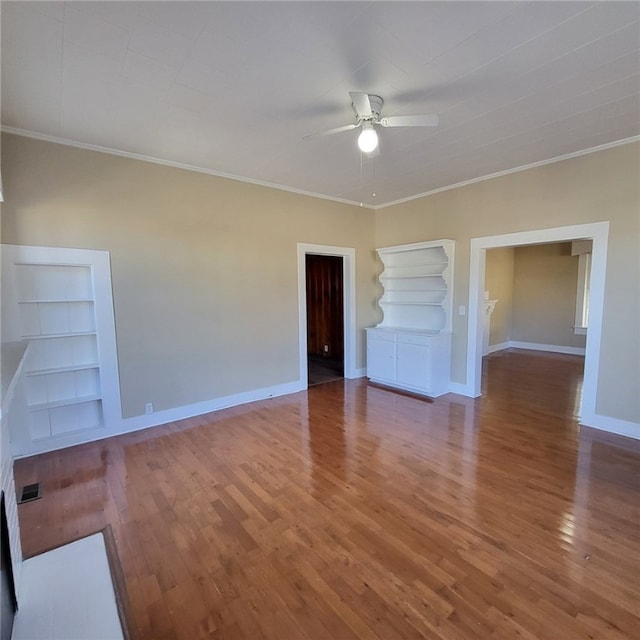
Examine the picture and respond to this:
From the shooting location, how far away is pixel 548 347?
7.33 meters

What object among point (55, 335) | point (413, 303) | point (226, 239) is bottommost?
point (55, 335)

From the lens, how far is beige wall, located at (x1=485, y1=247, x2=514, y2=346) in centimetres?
723

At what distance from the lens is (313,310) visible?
7.04m

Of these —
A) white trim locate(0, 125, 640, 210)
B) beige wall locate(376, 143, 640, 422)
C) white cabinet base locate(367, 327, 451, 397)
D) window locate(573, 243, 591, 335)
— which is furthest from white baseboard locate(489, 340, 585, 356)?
white trim locate(0, 125, 640, 210)

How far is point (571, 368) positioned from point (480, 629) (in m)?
5.84

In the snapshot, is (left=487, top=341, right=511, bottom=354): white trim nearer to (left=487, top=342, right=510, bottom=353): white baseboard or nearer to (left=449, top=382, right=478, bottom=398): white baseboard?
(left=487, top=342, right=510, bottom=353): white baseboard

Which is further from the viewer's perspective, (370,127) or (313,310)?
(313,310)

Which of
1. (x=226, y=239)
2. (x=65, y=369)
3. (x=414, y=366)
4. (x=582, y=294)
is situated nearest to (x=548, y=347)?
(x=582, y=294)

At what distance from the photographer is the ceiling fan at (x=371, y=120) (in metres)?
2.18

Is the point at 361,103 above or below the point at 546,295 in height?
above

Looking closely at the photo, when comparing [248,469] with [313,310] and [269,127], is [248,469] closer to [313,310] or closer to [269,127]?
[269,127]

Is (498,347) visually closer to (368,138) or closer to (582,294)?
(582,294)

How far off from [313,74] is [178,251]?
7.76 ft

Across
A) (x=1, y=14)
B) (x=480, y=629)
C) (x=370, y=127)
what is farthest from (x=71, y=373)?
(x=480, y=629)
